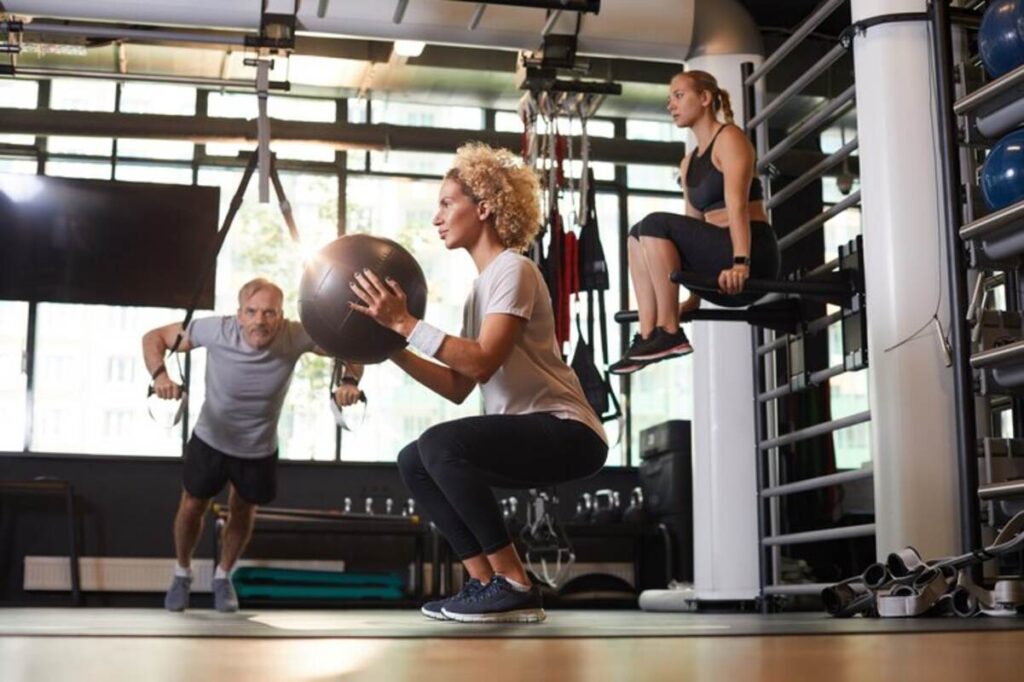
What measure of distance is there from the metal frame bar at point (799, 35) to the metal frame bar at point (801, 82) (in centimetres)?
12

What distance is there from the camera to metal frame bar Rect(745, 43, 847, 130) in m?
5.16

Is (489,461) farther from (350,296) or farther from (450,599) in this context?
(350,296)

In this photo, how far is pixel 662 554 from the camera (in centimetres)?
933

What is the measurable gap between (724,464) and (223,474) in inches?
85.2

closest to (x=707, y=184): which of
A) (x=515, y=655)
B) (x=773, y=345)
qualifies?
(x=773, y=345)

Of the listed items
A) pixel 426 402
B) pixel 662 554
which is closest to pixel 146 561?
pixel 426 402

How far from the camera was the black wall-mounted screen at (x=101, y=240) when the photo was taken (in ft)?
21.8

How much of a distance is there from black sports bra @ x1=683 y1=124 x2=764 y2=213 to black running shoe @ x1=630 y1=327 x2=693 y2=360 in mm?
550

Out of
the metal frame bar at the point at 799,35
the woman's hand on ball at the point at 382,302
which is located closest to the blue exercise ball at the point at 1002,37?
the metal frame bar at the point at 799,35

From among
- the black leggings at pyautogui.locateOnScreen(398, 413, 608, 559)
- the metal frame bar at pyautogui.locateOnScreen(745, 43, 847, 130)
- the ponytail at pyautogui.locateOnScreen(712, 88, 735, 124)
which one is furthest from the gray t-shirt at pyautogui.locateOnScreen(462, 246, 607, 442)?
the metal frame bar at pyautogui.locateOnScreen(745, 43, 847, 130)

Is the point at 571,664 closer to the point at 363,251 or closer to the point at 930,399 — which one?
the point at 363,251

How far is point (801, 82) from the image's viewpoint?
5.58m

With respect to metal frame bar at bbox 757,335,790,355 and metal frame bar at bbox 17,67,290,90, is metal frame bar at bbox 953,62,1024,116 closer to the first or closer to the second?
metal frame bar at bbox 757,335,790,355

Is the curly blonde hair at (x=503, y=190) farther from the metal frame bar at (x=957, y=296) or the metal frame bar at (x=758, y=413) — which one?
the metal frame bar at (x=758, y=413)
